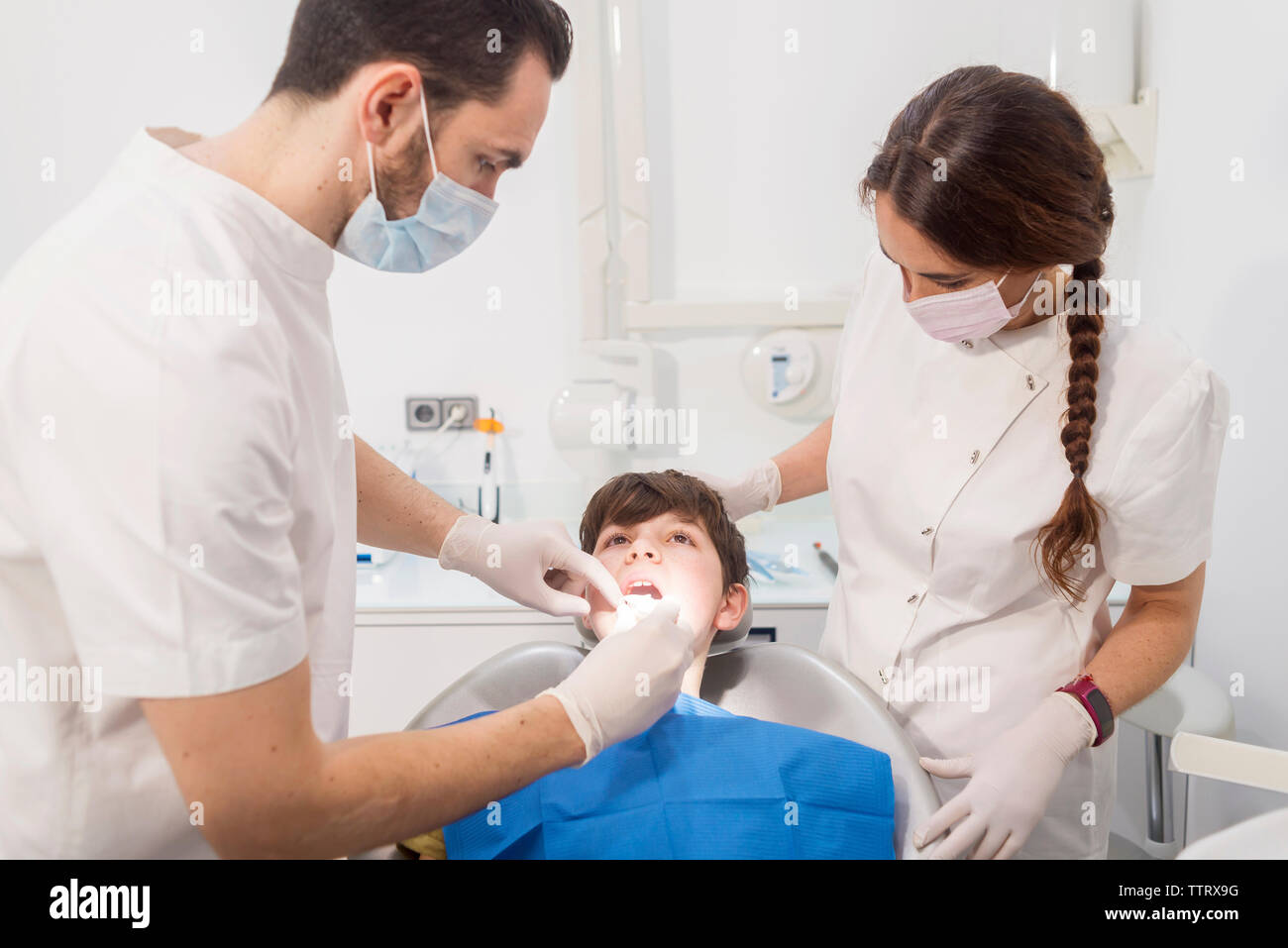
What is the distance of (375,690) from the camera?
205 cm

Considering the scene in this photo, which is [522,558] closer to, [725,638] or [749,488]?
[725,638]

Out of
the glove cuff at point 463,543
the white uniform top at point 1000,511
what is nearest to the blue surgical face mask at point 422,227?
the glove cuff at point 463,543

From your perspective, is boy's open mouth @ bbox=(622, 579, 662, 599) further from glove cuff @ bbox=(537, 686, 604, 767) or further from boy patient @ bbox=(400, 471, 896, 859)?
glove cuff @ bbox=(537, 686, 604, 767)

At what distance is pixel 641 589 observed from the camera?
1.36m

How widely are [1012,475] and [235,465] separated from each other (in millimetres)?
990

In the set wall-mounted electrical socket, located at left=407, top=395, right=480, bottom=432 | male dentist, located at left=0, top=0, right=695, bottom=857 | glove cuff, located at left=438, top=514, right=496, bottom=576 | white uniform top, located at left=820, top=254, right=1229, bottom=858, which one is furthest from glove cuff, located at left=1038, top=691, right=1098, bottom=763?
wall-mounted electrical socket, located at left=407, top=395, right=480, bottom=432

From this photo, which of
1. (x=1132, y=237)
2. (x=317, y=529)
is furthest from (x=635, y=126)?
(x=317, y=529)

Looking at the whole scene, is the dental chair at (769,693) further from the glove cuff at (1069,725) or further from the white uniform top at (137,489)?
the white uniform top at (137,489)

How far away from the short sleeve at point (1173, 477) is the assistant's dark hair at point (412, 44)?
35.0 inches

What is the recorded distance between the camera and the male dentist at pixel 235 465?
707 millimetres

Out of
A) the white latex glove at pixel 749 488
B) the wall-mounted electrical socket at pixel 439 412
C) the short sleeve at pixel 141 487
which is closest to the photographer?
the short sleeve at pixel 141 487
